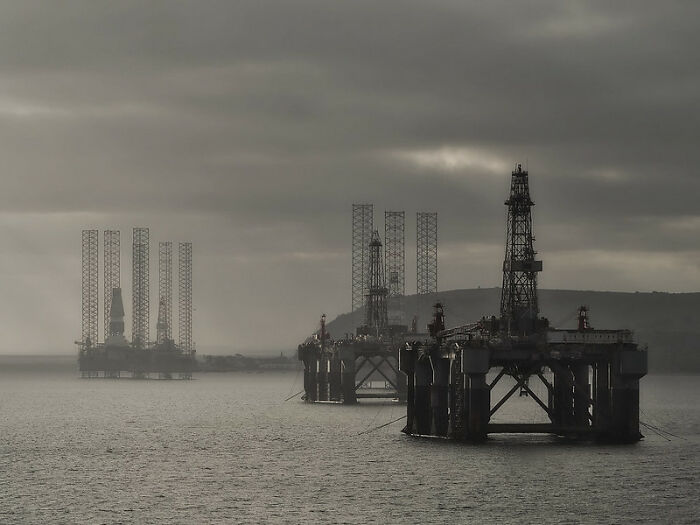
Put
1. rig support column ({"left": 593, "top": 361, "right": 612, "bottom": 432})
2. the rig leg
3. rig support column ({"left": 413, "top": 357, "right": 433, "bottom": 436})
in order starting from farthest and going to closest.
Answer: rig support column ({"left": 413, "top": 357, "right": 433, "bottom": 436}), rig support column ({"left": 593, "top": 361, "right": 612, "bottom": 432}), the rig leg

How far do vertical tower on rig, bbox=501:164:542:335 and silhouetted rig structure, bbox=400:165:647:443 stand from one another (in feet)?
0.23

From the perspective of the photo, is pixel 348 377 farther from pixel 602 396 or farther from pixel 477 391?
pixel 477 391

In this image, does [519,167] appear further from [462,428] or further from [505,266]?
[462,428]

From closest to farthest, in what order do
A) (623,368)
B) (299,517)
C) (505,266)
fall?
(299,517) → (623,368) → (505,266)

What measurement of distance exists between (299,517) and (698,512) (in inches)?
796

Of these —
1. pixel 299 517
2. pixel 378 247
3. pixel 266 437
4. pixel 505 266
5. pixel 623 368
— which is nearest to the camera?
pixel 299 517

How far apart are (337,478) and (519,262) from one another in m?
23.5

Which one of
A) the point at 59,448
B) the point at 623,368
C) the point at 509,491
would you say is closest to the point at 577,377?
the point at 623,368

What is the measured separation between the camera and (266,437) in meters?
125

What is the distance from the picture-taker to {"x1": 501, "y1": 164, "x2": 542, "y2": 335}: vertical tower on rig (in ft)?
336

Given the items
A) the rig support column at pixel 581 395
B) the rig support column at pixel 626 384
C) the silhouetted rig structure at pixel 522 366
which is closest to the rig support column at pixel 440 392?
the silhouetted rig structure at pixel 522 366

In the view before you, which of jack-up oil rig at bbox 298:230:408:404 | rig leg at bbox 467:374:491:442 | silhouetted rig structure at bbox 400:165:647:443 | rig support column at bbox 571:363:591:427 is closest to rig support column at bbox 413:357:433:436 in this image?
silhouetted rig structure at bbox 400:165:647:443

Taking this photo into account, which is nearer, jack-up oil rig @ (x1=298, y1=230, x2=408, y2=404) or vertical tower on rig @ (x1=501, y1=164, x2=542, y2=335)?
vertical tower on rig @ (x1=501, y1=164, x2=542, y2=335)

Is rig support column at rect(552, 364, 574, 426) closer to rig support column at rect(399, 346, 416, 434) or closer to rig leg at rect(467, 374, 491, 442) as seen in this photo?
rig leg at rect(467, 374, 491, 442)
